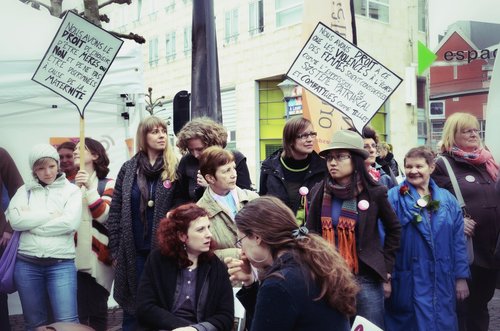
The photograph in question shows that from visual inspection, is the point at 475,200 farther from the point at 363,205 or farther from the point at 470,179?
the point at 363,205

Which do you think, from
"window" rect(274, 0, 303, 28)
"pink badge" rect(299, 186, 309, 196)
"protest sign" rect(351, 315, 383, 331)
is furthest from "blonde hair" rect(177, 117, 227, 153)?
"window" rect(274, 0, 303, 28)

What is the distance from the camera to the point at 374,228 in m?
3.86

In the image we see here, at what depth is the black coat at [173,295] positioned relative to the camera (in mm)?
3543

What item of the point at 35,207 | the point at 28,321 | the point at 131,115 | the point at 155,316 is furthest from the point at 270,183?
the point at 131,115

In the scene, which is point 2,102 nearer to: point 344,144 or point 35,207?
point 35,207

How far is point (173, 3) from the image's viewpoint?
2855cm

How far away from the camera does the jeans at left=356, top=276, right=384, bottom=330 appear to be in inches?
147

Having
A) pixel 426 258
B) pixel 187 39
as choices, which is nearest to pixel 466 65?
pixel 426 258

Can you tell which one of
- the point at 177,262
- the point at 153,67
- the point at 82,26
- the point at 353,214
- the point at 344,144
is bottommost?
the point at 177,262

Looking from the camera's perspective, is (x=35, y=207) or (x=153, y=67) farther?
(x=153, y=67)

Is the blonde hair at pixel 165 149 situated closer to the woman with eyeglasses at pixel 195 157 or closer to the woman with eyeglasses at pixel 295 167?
the woman with eyeglasses at pixel 195 157

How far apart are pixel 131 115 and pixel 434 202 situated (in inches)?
136

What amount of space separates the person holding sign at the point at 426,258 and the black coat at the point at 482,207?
1.54 ft

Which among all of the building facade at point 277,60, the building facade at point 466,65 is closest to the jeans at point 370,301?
the building facade at point 466,65
